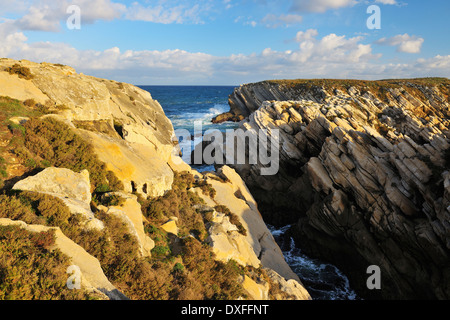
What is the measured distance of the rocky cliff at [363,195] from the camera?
2017 cm

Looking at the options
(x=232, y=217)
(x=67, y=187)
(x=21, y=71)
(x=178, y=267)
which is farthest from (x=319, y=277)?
(x=21, y=71)

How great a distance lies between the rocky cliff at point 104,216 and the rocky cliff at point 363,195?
955 cm

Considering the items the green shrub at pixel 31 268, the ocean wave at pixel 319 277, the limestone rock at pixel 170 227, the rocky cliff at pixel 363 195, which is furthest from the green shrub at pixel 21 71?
the ocean wave at pixel 319 277

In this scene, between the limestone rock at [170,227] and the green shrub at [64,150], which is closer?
the green shrub at [64,150]

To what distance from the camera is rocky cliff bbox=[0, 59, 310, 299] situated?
859 centimetres

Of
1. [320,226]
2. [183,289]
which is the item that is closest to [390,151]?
[320,226]

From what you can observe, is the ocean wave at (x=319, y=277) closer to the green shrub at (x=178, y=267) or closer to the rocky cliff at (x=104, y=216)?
the rocky cliff at (x=104, y=216)

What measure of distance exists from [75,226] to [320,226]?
2478 centimetres

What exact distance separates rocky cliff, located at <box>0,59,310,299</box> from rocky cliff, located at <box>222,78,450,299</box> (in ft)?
31.3

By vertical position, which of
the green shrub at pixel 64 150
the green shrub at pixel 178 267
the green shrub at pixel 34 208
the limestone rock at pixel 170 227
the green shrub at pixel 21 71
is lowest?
the green shrub at pixel 178 267

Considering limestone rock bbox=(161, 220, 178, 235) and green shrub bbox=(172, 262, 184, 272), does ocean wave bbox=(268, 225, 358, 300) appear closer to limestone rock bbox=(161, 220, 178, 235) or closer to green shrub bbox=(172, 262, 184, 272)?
limestone rock bbox=(161, 220, 178, 235)

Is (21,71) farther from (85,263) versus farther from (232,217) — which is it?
(232,217)

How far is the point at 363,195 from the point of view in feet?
82.7
